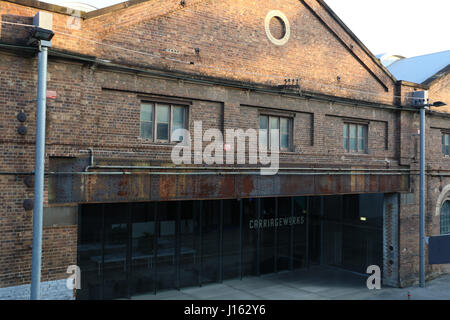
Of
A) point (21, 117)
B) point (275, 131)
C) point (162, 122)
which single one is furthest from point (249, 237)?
point (21, 117)

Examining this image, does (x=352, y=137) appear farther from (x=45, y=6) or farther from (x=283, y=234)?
(x=45, y=6)

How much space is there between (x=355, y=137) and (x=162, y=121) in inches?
338

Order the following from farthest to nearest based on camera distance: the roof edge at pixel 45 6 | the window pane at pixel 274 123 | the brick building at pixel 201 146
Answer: the window pane at pixel 274 123 → the brick building at pixel 201 146 → the roof edge at pixel 45 6

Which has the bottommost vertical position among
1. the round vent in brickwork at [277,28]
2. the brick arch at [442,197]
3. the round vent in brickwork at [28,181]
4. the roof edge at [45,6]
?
the brick arch at [442,197]

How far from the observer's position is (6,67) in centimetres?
933

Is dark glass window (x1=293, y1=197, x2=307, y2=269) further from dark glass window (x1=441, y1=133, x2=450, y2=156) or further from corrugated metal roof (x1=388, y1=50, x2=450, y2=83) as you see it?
corrugated metal roof (x1=388, y1=50, x2=450, y2=83)

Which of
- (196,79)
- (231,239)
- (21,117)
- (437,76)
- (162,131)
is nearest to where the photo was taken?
(21,117)

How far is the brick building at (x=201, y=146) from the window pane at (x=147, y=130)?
62mm

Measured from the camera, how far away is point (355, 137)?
54.9 feet

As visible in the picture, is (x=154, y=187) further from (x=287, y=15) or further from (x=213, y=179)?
(x=287, y=15)

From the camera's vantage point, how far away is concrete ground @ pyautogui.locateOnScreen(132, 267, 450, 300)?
48.8ft

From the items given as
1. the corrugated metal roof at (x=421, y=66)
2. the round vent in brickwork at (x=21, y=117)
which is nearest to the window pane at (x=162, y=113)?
the round vent in brickwork at (x=21, y=117)

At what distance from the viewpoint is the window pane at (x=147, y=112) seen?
1170 centimetres

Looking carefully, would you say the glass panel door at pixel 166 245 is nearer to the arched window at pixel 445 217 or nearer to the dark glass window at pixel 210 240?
the dark glass window at pixel 210 240
